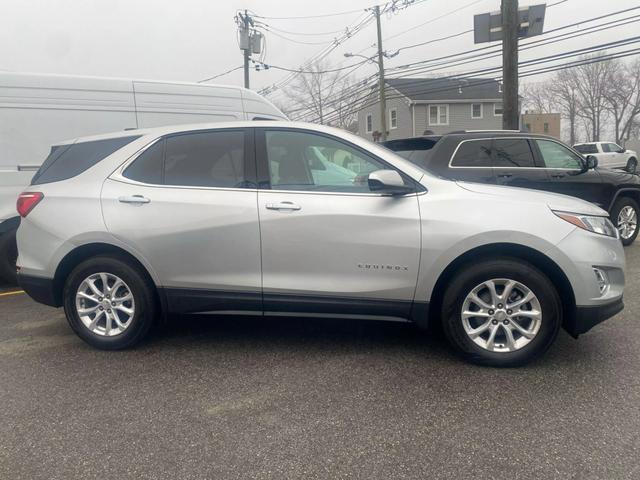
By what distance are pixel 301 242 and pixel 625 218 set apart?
21.3 feet

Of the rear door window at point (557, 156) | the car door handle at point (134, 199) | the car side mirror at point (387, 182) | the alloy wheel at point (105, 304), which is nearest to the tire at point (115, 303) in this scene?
the alloy wheel at point (105, 304)

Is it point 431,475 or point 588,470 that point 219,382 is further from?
point 588,470

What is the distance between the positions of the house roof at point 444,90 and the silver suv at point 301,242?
1268 inches

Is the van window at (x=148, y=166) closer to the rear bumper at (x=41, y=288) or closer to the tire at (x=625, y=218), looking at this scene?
the rear bumper at (x=41, y=288)

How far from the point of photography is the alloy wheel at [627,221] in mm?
7715

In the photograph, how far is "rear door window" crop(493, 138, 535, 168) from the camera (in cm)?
684

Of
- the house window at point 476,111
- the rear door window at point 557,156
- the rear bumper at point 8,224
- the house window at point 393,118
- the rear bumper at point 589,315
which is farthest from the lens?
the house window at point 393,118

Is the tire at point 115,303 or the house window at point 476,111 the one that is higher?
the house window at point 476,111

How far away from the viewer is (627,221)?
7781 mm

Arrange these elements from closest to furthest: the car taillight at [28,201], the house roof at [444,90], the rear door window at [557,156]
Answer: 1. the car taillight at [28,201]
2. the rear door window at [557,156]
3. the house roof at [444,90]

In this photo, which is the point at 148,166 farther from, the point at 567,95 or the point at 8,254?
the point at 567,95

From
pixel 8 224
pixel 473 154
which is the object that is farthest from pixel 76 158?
pixel 473 154

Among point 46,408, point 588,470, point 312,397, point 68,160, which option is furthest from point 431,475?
point 68,160

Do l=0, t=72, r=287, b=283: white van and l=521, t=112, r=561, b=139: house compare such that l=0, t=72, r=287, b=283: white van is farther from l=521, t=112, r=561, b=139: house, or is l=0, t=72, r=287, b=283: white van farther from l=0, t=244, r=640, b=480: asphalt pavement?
l=521, t=112, r=561, b=139: house
